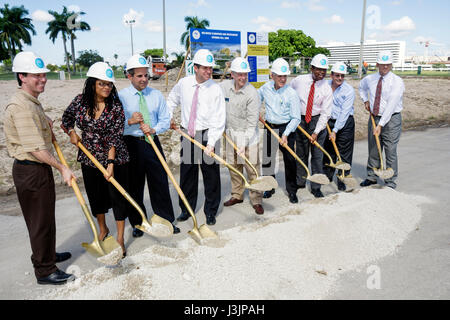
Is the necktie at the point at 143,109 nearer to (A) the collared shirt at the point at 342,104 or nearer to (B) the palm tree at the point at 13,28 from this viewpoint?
Result: (A) the collared shirt at the point at 342,104

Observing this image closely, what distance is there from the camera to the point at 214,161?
4.22 m

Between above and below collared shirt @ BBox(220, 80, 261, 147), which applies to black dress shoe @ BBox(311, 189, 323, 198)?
below

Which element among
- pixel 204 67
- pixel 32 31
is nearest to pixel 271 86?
pixel 204 67

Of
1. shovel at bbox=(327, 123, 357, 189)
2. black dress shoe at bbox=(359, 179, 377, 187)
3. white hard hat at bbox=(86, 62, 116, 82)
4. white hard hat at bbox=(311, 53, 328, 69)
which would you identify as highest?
white hard hat at bbox=(311, 53, 328, 69)

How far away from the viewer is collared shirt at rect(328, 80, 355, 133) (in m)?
5.18

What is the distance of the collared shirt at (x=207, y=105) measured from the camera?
3.96 metres

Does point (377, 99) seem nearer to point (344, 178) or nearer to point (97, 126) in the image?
point (344, 178)

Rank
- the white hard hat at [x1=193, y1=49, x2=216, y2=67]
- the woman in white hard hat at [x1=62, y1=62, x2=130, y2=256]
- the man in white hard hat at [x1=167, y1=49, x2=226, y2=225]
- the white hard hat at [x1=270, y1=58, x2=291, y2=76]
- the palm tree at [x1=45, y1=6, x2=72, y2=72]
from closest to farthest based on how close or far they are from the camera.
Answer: the woman in white hard hat at [x1=62, y1=62, x2=130, y2=256] < the white hard hat at [x1=193, y1=49, x2=216, y2=67] < the man in white hard hat at [x1=167, y1=49, x2=226, y2=225] < the white hard hat at [x1=270, y1=58, x2=291, y2=76] < the palm tree at [x1=45, y1=6, x2=72, y2=72]

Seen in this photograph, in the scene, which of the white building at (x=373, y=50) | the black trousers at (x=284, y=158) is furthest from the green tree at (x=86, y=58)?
the white building at (x=373, y=50)

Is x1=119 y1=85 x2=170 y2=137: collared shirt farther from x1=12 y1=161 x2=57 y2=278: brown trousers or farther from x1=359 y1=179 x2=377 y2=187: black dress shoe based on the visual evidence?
x1=359 y1=179 x2=377 y2=187: black dress shoe

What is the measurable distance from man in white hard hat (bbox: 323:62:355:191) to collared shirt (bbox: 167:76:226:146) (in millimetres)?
2090

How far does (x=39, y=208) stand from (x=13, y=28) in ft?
219

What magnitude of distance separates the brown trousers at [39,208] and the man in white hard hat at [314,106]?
11.4ft

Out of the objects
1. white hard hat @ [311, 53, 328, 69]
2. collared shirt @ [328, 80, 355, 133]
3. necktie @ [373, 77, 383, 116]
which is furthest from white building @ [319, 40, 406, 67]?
white hard hat @ [311, 53, 328, 69]
